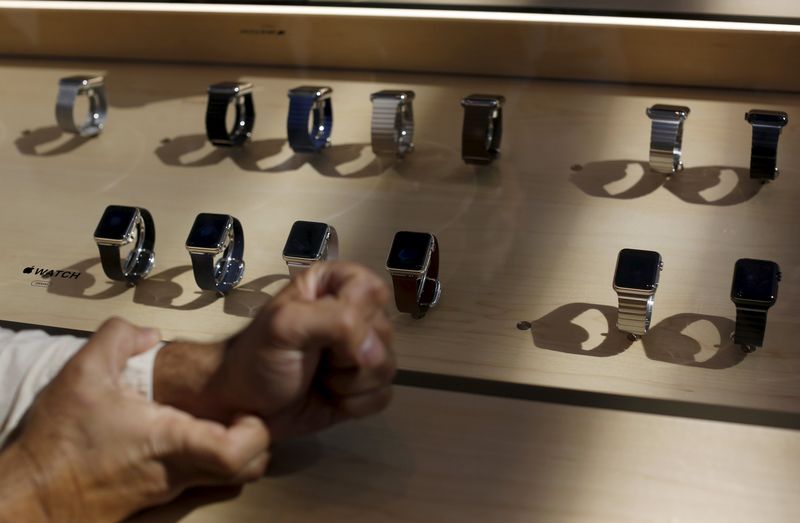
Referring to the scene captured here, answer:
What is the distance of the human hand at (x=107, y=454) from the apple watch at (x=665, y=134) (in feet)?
1.78

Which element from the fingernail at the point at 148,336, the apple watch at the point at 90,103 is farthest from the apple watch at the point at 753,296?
the apple watch at the point at 90,103

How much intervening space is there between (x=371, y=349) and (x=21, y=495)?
24 centimetres

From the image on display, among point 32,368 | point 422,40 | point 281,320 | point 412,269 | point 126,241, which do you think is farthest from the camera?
point 422,40

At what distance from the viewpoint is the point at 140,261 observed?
0.94m

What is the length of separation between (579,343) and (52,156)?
73cm

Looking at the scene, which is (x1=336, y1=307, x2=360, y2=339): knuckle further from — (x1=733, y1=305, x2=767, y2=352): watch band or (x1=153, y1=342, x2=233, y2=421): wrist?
(x1=733, y1=305, x2=767, y2=352): watch band

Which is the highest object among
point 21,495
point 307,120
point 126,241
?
point 307,120

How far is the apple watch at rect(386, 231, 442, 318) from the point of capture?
2.59ft

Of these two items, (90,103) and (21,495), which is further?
(90,103)

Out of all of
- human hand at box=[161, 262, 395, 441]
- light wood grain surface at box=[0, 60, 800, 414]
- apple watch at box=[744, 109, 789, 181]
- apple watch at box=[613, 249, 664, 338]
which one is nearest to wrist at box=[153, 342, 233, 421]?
human hand at box=[161, 262, 395, 441]

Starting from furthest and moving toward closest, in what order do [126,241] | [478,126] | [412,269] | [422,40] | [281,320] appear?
[422,40], [478,126], [126,241], [412,269], [281,320]

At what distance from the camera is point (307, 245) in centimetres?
83

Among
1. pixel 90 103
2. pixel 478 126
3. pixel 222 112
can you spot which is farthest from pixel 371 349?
pixel 90 103

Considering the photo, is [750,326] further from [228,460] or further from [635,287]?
[228,460]
